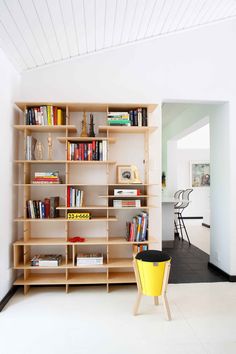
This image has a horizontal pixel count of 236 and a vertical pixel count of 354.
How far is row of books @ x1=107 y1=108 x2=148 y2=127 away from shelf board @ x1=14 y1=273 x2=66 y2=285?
190 cm

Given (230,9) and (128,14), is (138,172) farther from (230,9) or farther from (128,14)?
(230,9)

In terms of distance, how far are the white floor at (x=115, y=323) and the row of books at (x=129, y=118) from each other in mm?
1955

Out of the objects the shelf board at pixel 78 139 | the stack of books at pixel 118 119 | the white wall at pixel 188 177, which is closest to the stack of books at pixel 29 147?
the shelf board at pixel 78 139

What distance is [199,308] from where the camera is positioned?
2.65 m

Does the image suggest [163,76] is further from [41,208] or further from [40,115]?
[41,208]

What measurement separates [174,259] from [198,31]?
11.1 ft

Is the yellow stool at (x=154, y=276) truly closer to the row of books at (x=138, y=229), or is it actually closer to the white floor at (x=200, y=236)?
the row of books at (x=138, y=229)

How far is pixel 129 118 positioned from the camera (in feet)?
10.3

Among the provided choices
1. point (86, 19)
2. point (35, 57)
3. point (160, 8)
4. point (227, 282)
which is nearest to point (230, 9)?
point (160, 8)

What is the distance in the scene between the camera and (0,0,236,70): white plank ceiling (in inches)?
91.7

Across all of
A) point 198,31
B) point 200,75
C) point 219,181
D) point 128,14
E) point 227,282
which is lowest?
point 227,282

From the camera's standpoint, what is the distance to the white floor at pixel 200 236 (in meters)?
5.30

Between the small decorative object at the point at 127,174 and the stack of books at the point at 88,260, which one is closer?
the stack of books at the point at 88,260

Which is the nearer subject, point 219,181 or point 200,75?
point 200,75
